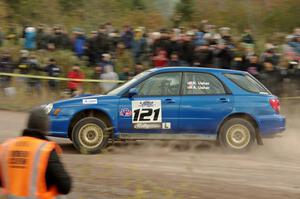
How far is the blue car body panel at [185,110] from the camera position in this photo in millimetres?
10391

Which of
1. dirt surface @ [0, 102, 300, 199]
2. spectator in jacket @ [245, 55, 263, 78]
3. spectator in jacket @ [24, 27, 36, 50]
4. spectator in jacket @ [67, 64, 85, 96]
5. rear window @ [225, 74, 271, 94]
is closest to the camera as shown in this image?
dirt surface @ [0, 102, 300, 199]

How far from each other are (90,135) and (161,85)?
1610mm

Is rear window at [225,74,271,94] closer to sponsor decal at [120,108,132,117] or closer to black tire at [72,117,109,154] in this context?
sponsor decal at [120,108,132,117]

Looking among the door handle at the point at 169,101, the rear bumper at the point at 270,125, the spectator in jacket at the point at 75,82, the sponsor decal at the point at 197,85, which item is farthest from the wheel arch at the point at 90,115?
the spectator in jacket at the point at 75,82

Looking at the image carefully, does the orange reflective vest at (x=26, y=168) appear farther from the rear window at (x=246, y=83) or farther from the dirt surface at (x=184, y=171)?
the rear window at (x=246, y=83)

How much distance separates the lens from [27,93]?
1645 centimetres

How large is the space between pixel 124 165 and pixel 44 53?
33.8 ft

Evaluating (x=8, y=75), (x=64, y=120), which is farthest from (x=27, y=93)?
(x=64, y=120)

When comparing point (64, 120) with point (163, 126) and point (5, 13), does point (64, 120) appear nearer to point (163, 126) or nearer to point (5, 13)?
point (163, 126)

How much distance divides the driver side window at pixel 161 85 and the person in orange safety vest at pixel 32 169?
21.7 feet

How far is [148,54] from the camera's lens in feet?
59.0

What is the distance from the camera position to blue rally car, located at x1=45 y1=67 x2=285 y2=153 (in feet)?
→ 34.0

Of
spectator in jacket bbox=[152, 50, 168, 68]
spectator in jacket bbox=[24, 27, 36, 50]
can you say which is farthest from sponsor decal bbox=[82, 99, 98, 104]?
spectator in jacket bbox=[24, 27, 36, 50]

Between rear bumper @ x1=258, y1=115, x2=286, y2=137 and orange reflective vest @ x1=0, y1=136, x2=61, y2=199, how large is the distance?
24.3 feet
